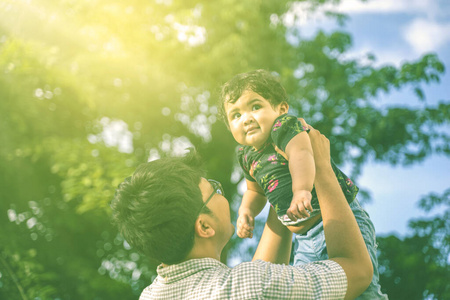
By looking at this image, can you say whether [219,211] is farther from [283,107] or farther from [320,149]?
[283,107]

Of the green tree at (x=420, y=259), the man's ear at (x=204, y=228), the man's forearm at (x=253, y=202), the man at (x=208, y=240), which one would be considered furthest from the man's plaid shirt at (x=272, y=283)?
the green tree at (x=420, y=259)

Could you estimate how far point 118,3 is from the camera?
884 cm

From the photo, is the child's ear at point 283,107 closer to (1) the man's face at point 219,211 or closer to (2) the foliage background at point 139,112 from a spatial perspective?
(1) the man's face at point 219,211

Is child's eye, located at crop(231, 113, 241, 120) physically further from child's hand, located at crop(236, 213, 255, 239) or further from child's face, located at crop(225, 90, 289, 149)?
child's hand, located at crop(236, 213, 255, 239)

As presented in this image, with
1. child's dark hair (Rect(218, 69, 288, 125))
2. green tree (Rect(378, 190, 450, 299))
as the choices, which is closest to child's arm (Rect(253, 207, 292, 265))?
child's dark hair (Rect(218, 69, 288, 125))

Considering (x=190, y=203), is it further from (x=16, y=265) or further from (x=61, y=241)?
(x=61, y=241)

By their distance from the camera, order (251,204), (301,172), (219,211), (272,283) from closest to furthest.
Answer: (272,283), (301,172), (219,211), (251,204)

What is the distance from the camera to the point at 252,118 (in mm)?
1868

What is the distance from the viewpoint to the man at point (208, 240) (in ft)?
4.34

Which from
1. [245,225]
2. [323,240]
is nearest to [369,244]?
[323,240]

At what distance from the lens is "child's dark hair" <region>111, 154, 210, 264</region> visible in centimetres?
152

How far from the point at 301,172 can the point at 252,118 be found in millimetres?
432

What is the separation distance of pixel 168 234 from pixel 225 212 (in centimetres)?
26

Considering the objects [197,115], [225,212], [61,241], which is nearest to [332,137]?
[197,115]
